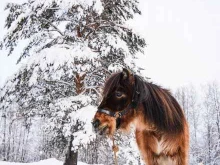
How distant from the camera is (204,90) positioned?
33250 millimetres

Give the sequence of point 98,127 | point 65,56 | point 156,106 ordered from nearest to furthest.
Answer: point 98,127, point 156,106, point 65,56

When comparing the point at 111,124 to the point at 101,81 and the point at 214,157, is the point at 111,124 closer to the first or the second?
the point at 101,81

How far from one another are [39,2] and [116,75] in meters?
8.02

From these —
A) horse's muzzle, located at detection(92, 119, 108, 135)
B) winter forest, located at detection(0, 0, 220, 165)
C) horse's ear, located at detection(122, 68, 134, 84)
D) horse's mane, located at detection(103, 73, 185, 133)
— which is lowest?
horse's muzzle, located at detection(92, 119, 108, 135)

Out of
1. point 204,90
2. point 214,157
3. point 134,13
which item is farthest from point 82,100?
point 204,90

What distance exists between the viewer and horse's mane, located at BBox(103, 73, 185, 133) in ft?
9.05

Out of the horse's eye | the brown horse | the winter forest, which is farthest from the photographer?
the winter forest

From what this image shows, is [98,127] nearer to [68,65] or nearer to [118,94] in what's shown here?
[118,94]

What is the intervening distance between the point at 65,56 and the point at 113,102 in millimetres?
6255

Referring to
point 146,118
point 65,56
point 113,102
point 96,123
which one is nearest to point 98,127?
point 96,123

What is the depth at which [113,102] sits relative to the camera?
287cm

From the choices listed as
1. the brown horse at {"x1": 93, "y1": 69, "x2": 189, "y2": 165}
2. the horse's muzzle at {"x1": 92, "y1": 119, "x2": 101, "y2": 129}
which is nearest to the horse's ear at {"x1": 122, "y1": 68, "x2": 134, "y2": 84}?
the brown horse at {"x1": 93, "y1": 69, "x2": 189, "y2": 165}

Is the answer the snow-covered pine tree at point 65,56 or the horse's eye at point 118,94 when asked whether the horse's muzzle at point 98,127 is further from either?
the snow-covered pine tree at point 65,56

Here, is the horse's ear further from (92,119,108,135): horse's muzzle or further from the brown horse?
(92,119,108,135): horse's muzzle
